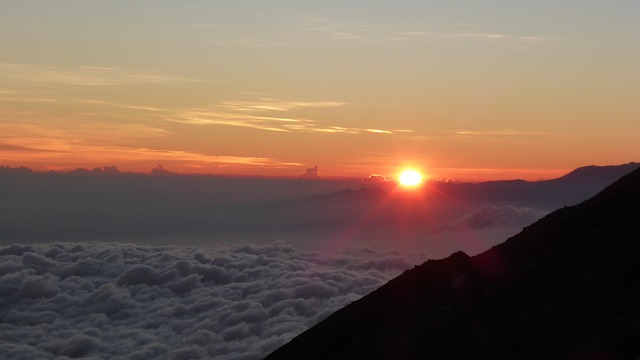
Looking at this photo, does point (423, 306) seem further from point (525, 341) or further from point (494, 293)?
point (525, 341)

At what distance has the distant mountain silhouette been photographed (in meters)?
45.5

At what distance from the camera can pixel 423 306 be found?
8181 centimetres

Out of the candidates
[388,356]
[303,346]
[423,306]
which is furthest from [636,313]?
[303,346]

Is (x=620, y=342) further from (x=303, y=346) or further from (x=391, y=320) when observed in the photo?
(x=303, y=346)

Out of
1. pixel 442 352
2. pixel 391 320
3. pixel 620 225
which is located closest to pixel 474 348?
pixel 442 352

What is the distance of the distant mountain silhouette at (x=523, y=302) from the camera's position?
149 ft

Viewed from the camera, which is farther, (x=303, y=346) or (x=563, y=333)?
(x=303, y=346)

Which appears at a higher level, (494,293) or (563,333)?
(494,293)

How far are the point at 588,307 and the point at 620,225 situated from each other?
21329 millimetres

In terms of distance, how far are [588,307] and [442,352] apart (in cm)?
1807

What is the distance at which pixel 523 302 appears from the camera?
209ft

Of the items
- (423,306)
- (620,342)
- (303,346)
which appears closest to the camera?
(620,342)

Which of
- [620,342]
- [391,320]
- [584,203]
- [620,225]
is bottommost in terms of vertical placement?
[620,342]

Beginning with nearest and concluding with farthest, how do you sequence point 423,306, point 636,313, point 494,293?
point 636,313 → point 494,293 → point 423,306
